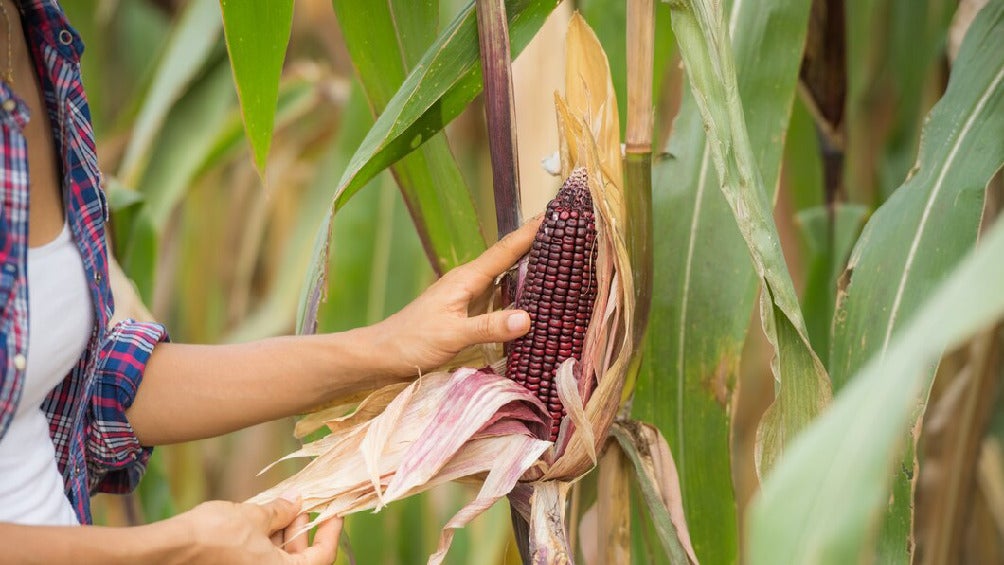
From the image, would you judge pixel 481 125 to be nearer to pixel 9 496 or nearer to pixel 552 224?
pixel 552 224

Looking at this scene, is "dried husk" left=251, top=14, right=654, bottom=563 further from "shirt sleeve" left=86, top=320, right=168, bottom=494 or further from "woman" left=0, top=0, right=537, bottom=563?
"shirt sleeve" left=86, top=320, right=168, bottom=494

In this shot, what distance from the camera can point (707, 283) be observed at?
746mm

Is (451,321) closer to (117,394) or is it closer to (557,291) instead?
(557,291)

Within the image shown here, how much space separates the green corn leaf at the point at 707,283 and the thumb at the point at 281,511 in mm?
300

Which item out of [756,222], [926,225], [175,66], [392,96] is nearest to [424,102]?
[392,96]

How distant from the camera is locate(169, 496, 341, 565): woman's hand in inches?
21.0

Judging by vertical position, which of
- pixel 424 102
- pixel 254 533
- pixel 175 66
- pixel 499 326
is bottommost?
pixel 254 533

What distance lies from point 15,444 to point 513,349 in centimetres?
30

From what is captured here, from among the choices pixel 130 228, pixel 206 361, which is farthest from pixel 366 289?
pixel 206 361

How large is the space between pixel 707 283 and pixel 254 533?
38 cm

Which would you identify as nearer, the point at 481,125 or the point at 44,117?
the point at 44,117

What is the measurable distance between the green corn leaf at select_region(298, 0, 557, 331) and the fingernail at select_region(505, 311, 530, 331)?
5.2 inches

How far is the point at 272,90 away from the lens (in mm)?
699

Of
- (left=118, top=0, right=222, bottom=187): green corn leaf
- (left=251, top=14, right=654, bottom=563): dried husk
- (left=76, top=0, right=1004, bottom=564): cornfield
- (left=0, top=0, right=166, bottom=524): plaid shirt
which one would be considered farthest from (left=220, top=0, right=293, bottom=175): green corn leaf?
(left=118, top=0, right=222, bottom=187): green corn leaf
